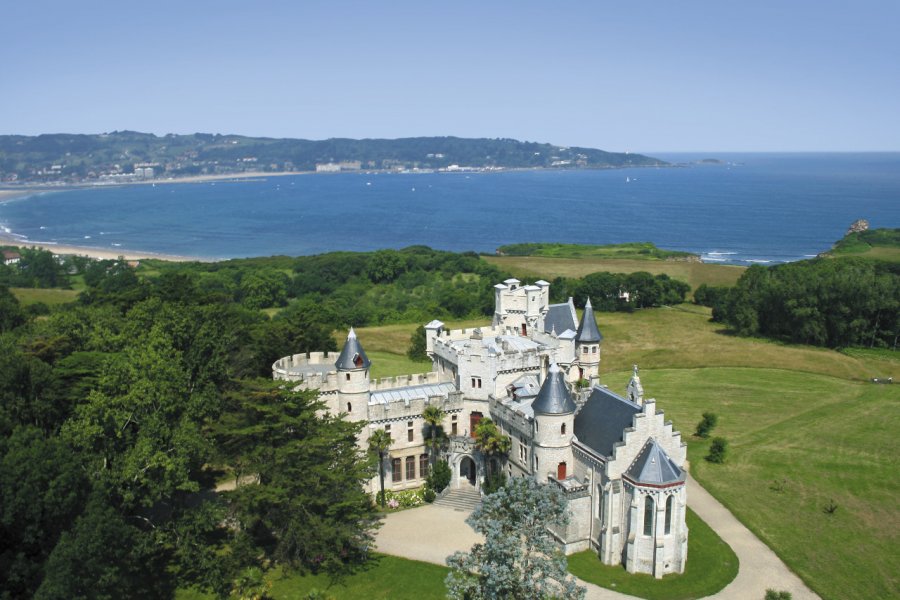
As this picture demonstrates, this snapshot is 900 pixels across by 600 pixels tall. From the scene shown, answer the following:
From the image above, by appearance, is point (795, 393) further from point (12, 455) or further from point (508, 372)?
point (12, 455)

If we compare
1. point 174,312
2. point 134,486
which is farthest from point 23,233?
point 134,486

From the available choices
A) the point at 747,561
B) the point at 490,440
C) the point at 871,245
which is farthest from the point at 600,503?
the point at 871,245

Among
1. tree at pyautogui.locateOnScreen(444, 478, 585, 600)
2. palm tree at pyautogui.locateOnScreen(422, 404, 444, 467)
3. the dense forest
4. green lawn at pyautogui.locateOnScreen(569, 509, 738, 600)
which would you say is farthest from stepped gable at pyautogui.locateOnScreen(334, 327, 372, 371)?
the dense forest

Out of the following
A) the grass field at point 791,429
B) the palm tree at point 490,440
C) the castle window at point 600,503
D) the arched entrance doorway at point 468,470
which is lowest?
the grass field at point 791,429

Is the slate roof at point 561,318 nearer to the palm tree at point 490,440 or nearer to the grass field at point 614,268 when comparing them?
the palm tree at point 490,440

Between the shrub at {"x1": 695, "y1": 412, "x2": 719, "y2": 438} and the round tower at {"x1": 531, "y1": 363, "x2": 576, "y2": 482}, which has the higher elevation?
the round tower at {"x1": 531, "y1": 363, "x2": 576, "y2": 482}

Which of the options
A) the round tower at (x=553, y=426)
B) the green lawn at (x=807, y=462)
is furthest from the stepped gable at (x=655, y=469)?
the green lawn at (x=807, y=462)

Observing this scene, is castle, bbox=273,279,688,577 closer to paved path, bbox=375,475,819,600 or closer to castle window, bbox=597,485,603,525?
castle window, bbox=597,485,603,525
